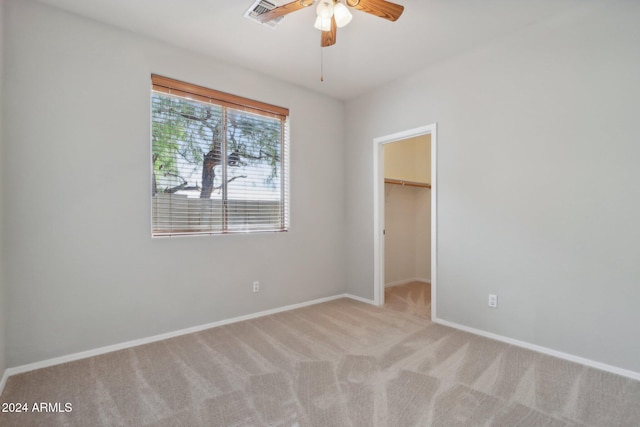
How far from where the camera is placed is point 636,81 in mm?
2172

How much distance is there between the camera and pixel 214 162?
3201 mm

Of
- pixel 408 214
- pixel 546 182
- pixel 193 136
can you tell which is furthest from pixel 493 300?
pixel 193 136

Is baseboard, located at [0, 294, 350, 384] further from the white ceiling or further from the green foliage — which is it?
the white ceiling

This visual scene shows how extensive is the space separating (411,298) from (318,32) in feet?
10.9

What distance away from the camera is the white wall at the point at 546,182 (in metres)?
2.23

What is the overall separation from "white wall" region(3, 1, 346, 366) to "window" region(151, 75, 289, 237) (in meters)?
0.12

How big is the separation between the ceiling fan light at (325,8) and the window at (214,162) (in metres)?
1.56

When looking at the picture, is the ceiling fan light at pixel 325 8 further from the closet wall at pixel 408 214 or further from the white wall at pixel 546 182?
the closet wall at pixel 408 214

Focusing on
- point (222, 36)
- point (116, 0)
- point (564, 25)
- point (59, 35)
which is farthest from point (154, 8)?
point (564, 25)

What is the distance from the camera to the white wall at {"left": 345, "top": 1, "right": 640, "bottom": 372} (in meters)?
2.23

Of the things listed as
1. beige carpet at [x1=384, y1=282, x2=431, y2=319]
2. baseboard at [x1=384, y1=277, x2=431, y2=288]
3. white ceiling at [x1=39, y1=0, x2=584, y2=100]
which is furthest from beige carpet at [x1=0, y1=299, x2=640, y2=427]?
white ceiling at [x1=39, y1=0, x2=584, y2=100]

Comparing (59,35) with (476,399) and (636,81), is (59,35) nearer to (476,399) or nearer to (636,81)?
(476,399)

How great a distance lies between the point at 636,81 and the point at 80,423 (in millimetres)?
4072

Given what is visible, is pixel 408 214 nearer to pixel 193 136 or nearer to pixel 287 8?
pixel 193 136
